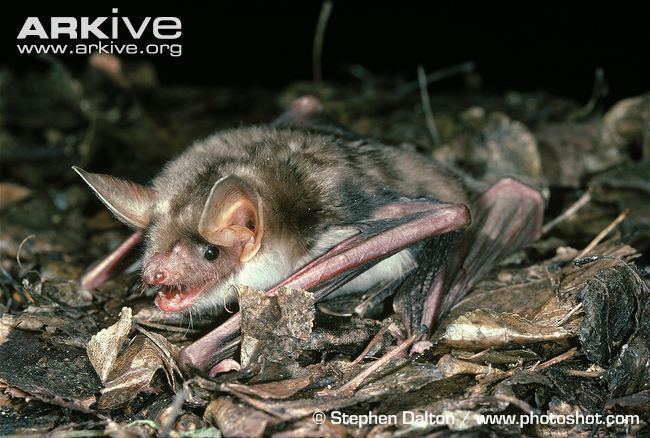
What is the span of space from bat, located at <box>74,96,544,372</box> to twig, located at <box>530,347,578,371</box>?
0.61 m

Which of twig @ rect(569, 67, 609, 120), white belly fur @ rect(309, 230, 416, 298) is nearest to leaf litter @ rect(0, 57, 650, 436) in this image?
white belly fur @ rect(309, 230, 416, 298)

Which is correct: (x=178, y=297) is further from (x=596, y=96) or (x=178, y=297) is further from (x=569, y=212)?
(x=596, y=96)

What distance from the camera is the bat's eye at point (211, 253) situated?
406 cm

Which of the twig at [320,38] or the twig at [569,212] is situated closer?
the twig at [569,212]

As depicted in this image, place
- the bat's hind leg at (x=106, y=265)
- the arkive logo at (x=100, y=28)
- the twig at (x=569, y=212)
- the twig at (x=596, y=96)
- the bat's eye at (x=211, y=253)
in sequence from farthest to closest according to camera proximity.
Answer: the arkive logo at (x=100, y=28) < the twig at (x=596, y=96) < the twig at (x=569, y=212) < the bat's hind leg at (x=106, y=265) < the bat's eye at (x=211, y=253)

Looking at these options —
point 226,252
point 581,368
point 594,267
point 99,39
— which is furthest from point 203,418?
point 99,39

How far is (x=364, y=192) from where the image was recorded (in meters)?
4.43

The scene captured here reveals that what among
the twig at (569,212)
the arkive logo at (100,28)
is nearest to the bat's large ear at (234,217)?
the twig at (569,212)

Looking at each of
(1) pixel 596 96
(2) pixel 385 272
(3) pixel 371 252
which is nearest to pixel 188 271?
(3) pixel 371 252

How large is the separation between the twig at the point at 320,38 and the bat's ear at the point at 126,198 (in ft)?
12.5

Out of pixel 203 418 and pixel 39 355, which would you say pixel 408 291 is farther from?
pixel 39 355

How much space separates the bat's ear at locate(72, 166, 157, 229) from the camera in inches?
165

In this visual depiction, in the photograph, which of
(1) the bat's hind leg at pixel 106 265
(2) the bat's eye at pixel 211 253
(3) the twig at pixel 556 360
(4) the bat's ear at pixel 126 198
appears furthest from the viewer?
(1) the bat's hind leg at pixel 106 265

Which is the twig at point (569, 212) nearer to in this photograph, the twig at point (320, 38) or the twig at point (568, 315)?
the twig at point (568, 315)
